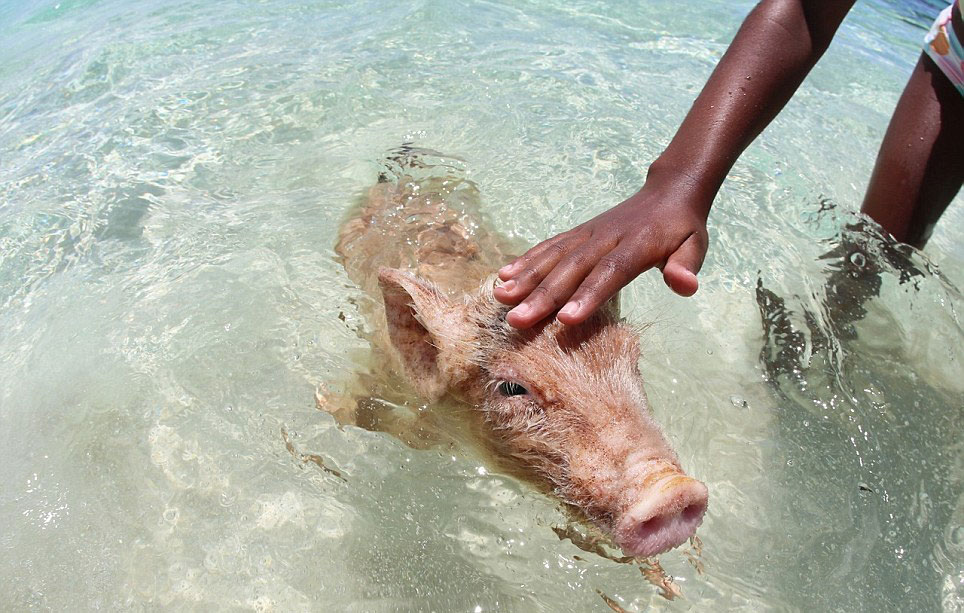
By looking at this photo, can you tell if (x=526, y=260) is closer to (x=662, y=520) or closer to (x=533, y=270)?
(x=533, y=270)

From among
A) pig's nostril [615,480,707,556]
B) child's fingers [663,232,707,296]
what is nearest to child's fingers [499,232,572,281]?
child's fingers [663,232,707,296]

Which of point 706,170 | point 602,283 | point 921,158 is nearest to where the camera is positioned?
point 602,283

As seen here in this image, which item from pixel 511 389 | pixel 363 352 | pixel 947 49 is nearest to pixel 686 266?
pixel 511 389

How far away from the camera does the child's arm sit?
232cm

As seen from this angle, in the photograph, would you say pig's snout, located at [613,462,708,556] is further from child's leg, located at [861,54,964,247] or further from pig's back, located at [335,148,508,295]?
child's leg, located at [861,54,964,247]

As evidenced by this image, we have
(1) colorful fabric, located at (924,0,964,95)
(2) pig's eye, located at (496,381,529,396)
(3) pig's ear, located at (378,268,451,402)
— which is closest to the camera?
(2) pig's eye, located at (496,381,529,396)

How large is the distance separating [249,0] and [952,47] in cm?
835

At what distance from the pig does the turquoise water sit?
21.7 inches

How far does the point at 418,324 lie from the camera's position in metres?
3.02

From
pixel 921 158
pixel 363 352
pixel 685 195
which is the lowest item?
pixel 363 352

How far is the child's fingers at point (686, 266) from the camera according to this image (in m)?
2.31

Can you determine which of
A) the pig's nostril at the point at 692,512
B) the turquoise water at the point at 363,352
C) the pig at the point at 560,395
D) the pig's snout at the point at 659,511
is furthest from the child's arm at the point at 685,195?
the turquoise water at the point at 363,352

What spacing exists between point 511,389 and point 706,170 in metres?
1.21

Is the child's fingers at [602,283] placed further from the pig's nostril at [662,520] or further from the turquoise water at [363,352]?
the turquoise water at [363,352]
